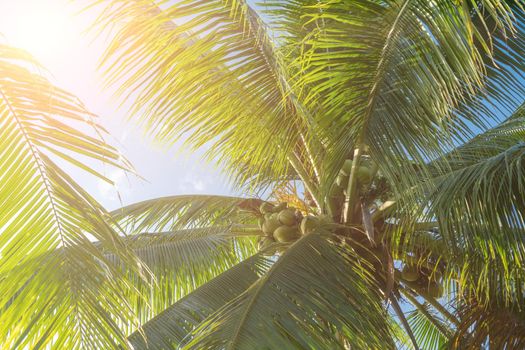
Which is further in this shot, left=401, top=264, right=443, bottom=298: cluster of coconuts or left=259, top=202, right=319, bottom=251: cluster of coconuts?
left=401, top=264, right=443, bottom=298: cluster of coconuts

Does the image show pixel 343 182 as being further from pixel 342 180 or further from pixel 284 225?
pixel 284 225

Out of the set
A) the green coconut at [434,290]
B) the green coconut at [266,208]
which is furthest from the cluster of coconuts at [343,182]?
the green coconut at [434,290]

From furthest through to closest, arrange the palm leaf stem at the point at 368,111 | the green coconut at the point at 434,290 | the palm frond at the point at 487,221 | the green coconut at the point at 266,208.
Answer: the green coconut at the point at 266,208 → the green coconut at the point at 434,290 → the palm frond at the point at 487,221 → the palm leaf stem at the point at 368,111

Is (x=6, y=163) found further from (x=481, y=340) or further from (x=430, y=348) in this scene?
(x=430, y=348)

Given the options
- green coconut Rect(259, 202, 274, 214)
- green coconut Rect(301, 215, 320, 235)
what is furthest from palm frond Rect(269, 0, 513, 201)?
green coconut Rect(259, 202, 274, 214)

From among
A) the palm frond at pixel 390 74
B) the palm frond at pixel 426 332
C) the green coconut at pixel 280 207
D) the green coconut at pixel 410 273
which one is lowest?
the palm frond at pixel 426 332

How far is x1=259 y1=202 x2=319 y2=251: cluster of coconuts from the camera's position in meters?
3.56

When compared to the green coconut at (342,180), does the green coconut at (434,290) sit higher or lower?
lower

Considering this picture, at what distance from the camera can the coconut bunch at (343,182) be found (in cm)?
349

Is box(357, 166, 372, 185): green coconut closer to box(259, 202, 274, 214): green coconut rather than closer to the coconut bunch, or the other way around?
the coconut bunch

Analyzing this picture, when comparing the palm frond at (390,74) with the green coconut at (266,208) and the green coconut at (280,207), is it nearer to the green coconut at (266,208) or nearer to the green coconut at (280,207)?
the green coconut at (280,207)

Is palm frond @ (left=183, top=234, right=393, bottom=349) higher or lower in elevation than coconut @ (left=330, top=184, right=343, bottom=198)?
lower

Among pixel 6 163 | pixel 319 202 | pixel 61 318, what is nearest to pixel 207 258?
pixel 319 202

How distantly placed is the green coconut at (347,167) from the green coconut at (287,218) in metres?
0.48
